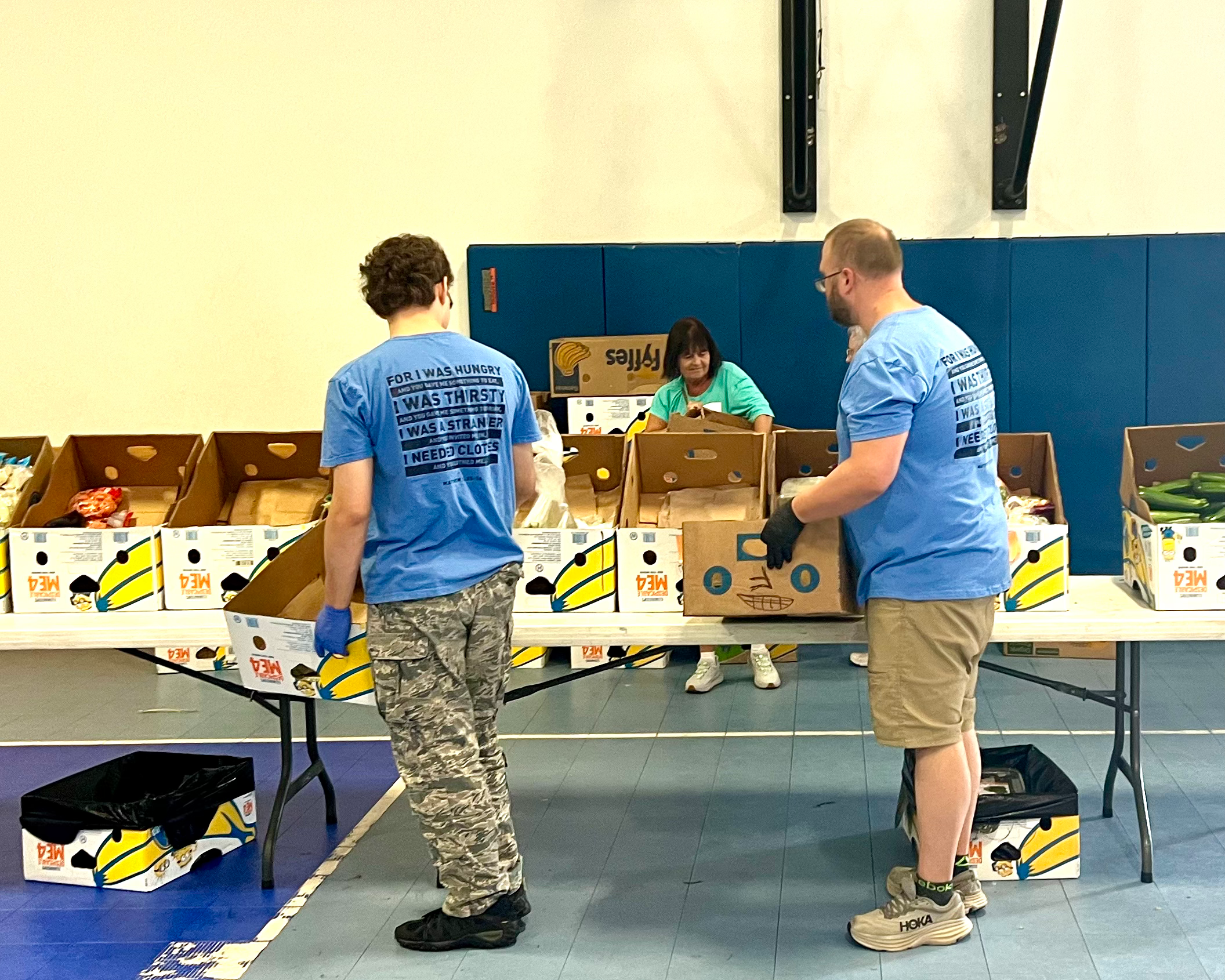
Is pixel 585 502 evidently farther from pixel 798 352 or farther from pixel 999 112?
pixel 999 112

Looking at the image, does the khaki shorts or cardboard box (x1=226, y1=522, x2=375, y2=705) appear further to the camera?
cardboard box (x1=226, y1=522, x2=375, y2=705)

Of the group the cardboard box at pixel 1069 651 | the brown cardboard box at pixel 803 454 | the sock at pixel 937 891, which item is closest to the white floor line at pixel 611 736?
the cardboard box at pixel 1069 651

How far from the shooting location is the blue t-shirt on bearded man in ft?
9.10

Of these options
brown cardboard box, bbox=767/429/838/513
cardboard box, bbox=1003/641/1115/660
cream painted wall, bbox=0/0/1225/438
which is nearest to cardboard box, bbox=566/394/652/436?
cream painted wall, bbox=0/0/1225/438

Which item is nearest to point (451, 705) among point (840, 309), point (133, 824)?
point (133, 824)

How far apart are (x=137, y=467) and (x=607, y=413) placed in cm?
248

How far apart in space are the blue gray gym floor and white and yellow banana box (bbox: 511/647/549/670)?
283 mm

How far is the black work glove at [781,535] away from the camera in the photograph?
9.64ft

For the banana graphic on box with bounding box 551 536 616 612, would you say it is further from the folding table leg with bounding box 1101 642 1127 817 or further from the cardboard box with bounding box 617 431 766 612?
the folding table leg with bounding box 1101 642 1127 817

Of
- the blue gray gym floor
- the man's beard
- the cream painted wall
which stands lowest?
the blue gray gym floor

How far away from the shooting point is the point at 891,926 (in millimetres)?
2965

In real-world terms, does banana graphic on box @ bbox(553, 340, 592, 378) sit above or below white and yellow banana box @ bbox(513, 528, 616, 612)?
above

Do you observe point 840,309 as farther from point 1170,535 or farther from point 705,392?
point 705,392

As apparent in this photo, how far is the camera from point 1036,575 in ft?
10.6
